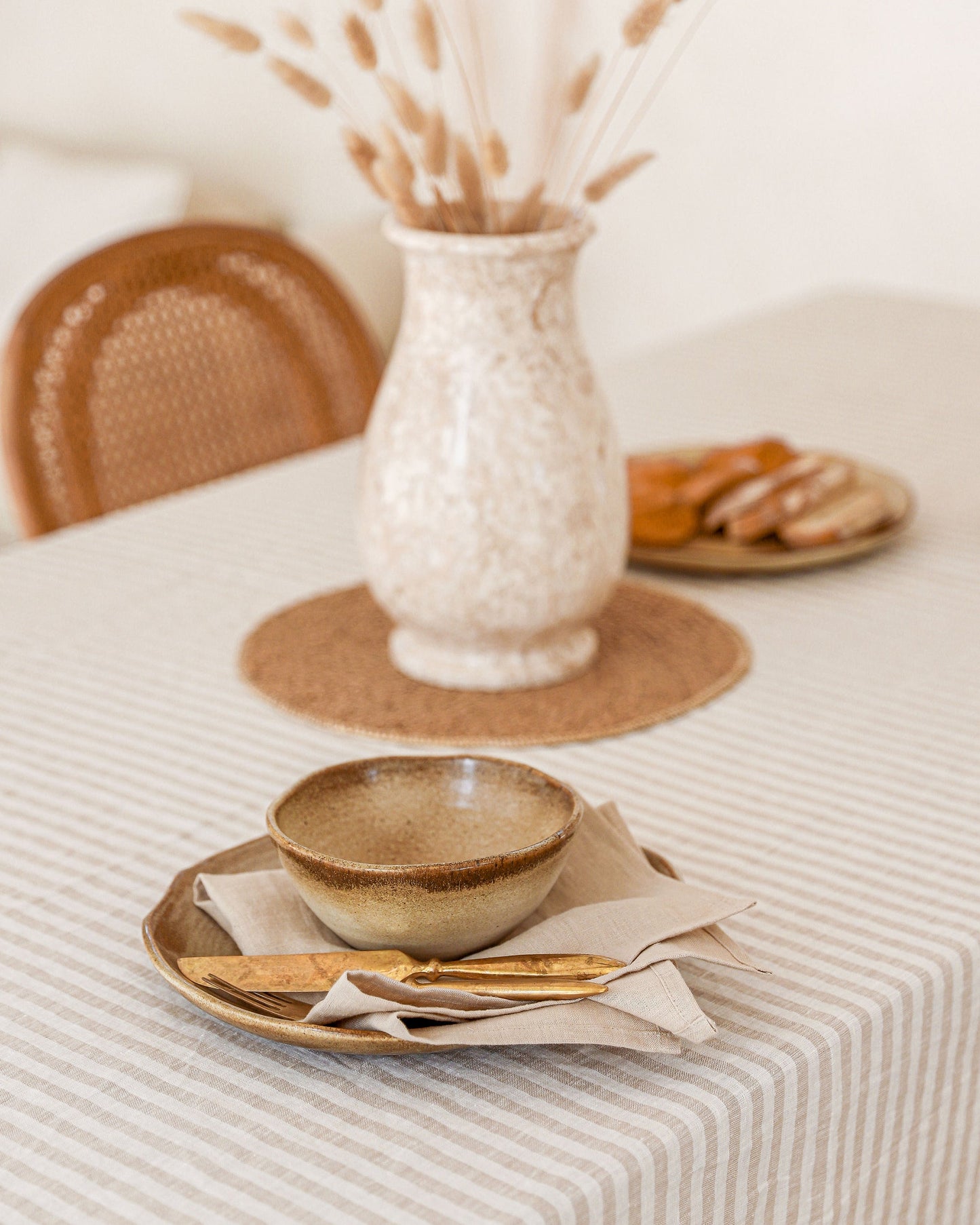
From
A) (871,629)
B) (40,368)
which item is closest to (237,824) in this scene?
(871,629)

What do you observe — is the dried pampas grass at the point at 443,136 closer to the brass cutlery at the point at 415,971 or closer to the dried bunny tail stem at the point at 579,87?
the dried bunny tail stem at the point at 579,87

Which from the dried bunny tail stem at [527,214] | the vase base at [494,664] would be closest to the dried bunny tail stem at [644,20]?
the dried bunny tail stem at [527,214]

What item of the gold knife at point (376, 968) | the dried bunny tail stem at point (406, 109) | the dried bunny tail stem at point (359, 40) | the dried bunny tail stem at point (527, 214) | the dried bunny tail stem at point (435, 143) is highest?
the dried bunny tail stem at point (359, 40)

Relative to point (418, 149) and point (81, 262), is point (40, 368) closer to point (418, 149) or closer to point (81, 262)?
point (81, 262)

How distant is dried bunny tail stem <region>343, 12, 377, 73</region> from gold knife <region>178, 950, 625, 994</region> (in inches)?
16.6

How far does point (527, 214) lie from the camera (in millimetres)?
860

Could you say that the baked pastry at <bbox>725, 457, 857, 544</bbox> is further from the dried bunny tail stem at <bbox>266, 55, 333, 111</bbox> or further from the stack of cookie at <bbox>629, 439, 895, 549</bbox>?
the dried bunny tail stem at <bbox>266, 55, 333, 111</bbox>

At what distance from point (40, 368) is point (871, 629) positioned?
794 millimetres

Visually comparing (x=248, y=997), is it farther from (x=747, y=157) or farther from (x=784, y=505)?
(x=747, y=157)

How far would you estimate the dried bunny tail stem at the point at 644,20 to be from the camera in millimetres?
769

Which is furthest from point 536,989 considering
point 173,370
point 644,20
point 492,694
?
point 173,370

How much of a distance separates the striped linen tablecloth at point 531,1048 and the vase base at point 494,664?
9cm

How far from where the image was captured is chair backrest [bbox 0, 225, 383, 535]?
1.42 meters

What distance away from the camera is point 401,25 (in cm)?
259
